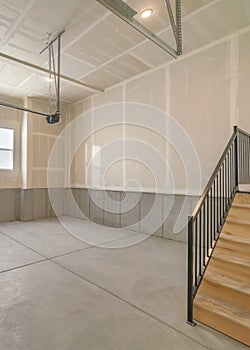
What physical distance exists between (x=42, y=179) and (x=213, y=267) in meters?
6.22

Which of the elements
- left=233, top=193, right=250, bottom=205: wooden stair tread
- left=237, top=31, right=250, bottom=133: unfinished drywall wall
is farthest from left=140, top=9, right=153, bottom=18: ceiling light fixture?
left=233, top=193, right=250, bottom=205: wooden stair tread

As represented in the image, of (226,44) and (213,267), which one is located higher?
(226,44)

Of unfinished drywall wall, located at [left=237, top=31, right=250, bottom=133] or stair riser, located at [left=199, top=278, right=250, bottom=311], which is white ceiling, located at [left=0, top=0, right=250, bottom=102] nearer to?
unfinished drywall wall, located at [left=237, top=31, right=250, bottom=133]

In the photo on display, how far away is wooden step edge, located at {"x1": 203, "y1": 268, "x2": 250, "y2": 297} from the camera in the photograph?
2.19 metres

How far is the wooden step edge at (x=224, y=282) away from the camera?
2188mm

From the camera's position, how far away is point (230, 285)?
2.26 metres

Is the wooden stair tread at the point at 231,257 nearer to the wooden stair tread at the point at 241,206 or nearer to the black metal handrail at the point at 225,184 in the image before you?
the black metal handrail at the point at 225,184

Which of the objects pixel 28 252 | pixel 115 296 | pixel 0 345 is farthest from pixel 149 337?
pixel 28 252

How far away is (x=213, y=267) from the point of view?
260 centimetres

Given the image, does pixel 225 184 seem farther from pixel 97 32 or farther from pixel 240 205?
pixel 97 32

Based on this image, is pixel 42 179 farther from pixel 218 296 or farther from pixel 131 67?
pixel 218 296

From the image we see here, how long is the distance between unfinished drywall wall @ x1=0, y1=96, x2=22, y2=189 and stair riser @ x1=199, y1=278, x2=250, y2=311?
6.50m

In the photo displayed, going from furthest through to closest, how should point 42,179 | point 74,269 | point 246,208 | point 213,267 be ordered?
1. point 42,179
2. point 74,269
3. point 246,208
4. point 213,267

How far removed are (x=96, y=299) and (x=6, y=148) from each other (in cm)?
597
